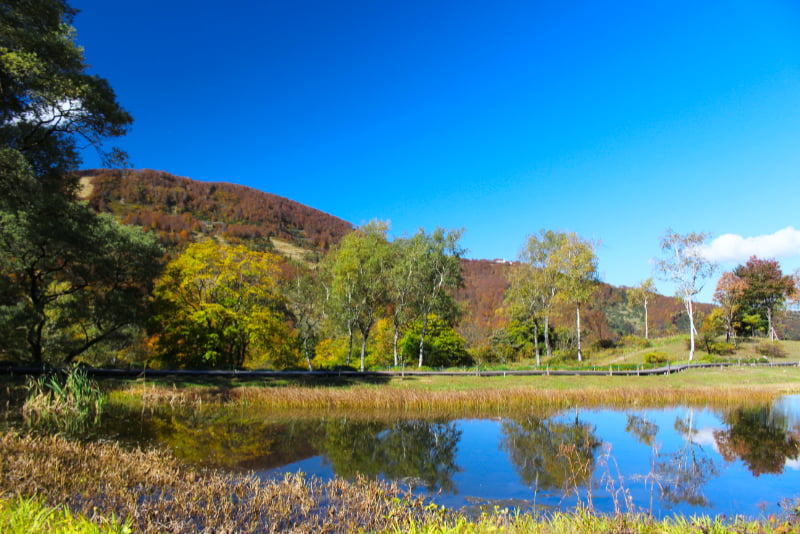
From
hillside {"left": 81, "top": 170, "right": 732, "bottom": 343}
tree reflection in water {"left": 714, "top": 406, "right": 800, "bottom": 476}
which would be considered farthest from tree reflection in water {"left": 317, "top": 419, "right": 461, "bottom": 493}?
hillside {"left": 81, "top": 170, "right": 732, "bottom": 343}

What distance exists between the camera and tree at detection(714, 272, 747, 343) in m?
53.6

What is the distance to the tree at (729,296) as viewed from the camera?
53.6m

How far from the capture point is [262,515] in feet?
27.3

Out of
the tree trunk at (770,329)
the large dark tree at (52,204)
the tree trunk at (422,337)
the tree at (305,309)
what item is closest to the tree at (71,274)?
the large dark tree at (52,204)

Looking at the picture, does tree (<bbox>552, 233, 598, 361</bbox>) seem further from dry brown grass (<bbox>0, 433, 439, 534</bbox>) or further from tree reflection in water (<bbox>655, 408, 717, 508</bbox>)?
dry brown grass (<bbox>0, 433, 439, 534</bbox>)

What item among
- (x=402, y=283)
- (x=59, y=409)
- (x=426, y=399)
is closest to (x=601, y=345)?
(x=402, y=283)

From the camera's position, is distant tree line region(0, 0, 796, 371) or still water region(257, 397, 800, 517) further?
distant tree line region(0, 0, 796, 371)

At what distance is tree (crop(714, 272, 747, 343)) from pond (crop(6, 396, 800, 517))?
3714 centimetres

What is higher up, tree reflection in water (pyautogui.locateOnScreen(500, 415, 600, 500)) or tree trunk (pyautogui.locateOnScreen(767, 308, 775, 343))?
tree trunk (pyautogui.locateOnScreen(767, 308, 775, 343))

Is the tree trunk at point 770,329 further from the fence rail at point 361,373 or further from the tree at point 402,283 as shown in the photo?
the tree at point 402,283

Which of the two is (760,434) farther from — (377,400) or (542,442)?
(377,400)

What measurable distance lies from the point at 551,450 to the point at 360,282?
26937mm

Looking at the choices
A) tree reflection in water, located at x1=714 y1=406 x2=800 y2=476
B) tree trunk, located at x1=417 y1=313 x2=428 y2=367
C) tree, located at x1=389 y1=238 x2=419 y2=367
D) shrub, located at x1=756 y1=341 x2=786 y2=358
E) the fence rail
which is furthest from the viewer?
shrub, located at x1=756 y1=341 x2=786 y2=358

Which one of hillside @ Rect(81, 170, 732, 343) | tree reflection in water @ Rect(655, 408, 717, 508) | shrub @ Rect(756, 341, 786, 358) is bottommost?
tree reflection in water @ Rect(655, 408, 717, 508)
